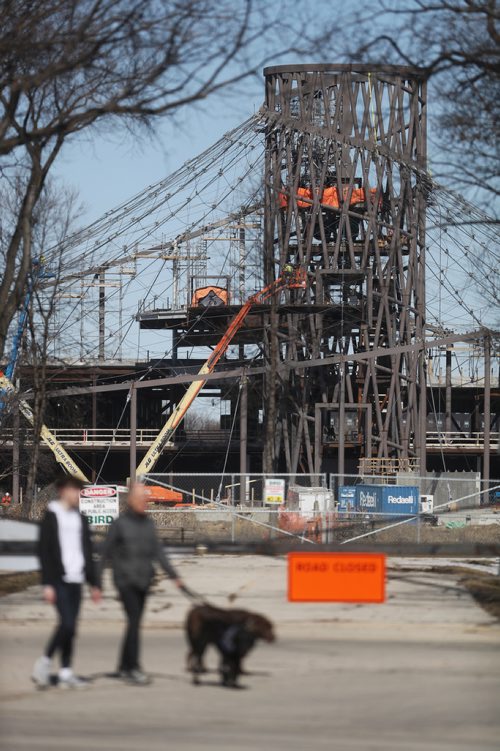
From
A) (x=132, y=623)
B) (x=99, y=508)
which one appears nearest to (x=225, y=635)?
(x=132, y=623)

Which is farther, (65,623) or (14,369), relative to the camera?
(14,369)

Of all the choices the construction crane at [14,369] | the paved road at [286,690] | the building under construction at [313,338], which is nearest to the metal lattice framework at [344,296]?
the building under construction at [313,338]

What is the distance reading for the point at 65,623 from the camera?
31.6 feet

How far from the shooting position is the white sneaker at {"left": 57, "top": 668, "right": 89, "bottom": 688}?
9461 mm

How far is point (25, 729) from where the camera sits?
27.9 ft

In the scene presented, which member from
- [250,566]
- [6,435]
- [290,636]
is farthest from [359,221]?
[290,636]

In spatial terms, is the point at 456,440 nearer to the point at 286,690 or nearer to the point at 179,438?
the point at 179,438

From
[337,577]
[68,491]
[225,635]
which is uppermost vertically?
[68,491]

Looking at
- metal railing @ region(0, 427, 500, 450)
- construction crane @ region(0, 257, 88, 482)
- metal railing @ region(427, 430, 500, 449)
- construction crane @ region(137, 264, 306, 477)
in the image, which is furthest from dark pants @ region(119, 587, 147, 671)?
metal railing @ region(427, 430, 500, 449)

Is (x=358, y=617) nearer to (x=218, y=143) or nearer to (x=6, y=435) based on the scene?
(x=6, y=435)

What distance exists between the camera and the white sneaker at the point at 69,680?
9.46 metres

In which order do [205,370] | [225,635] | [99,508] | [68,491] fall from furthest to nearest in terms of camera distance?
1. [205,370]
2. [99,508]
3. [68,491]
4. [225,635]

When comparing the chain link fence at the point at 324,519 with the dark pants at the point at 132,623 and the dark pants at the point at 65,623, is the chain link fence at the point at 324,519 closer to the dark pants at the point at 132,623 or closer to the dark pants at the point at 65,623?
the dark pants at the point at 65,623

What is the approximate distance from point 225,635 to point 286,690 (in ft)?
2.03
